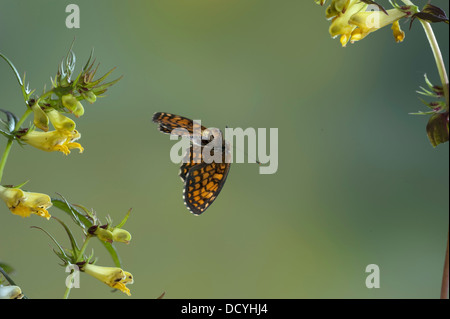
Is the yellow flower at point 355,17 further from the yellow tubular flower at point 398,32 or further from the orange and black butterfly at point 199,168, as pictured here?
the orange and black butterfly at point 199,168

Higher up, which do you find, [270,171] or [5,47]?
[5,47]

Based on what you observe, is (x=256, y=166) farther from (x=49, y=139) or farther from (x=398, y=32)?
(x=49, y=139)

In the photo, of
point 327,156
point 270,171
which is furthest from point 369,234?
point 270,171

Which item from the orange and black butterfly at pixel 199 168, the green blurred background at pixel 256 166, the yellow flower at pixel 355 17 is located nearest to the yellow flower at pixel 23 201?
the orange and black butterfly at pixel 199 168

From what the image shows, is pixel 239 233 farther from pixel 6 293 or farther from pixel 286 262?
pixel 6 293

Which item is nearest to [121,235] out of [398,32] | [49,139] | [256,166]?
[49,139]

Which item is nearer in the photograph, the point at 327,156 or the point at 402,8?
the point at 402,8

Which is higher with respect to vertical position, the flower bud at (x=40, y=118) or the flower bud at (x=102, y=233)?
the flower bud at (x=40, y=118)
